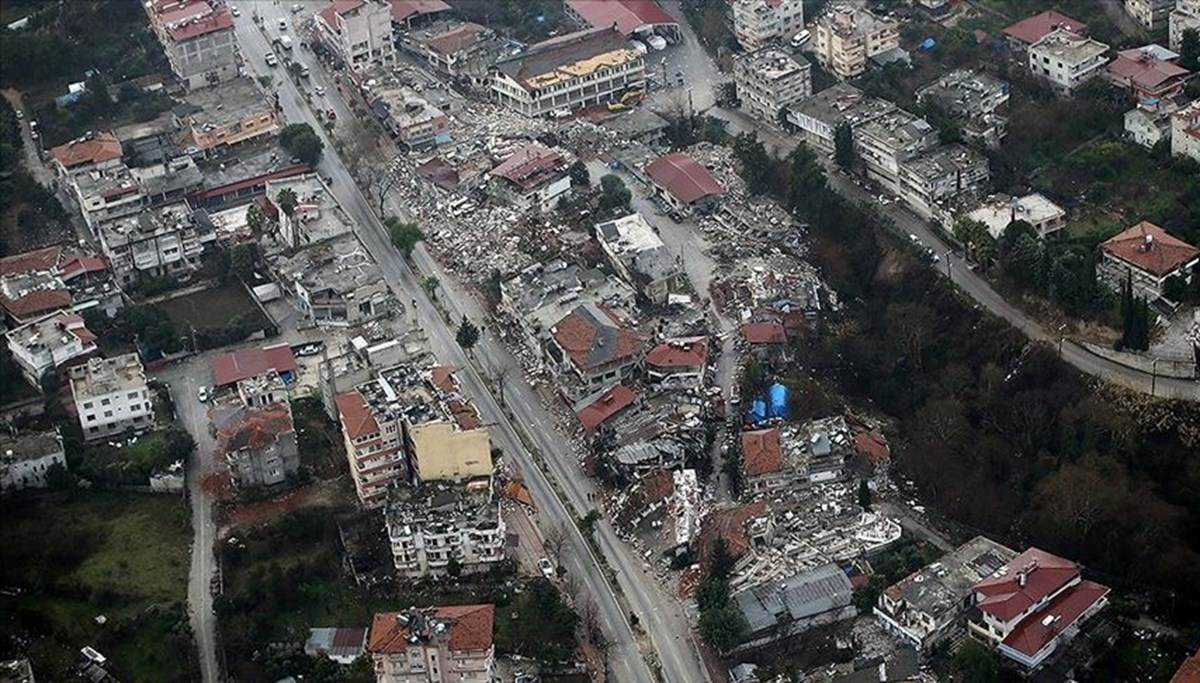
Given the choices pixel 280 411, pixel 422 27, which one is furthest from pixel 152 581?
pixel 422 27

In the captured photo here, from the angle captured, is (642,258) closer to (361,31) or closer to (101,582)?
(361,31)

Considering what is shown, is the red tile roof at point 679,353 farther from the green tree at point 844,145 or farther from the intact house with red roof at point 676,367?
the green tree at point 844,145

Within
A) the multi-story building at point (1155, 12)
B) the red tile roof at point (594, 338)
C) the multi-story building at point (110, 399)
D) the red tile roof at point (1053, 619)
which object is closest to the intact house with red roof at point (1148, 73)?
the multi-story building at point (1155, 12)

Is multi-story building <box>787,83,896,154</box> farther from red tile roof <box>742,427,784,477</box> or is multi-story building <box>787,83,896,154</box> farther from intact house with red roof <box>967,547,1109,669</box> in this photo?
intact house with red roof <box>967,547,1109,669</box>

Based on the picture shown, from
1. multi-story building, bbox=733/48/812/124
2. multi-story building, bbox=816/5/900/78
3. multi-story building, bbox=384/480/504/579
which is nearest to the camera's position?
multi-story building, bbox=384/480/504/579

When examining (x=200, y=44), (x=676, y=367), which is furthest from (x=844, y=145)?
(x=200, y=44)

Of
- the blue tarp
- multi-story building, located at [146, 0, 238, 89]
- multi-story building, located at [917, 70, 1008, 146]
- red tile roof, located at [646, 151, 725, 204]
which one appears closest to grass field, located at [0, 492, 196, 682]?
the blue tarp
